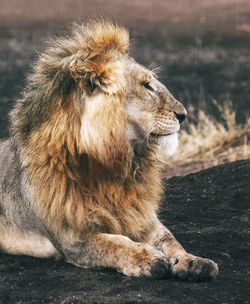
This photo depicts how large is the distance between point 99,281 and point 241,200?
233 cm

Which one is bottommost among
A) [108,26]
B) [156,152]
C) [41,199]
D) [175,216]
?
[175,216]

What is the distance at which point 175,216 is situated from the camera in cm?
561

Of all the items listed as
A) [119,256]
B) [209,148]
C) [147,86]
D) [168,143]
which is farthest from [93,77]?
[209,148]

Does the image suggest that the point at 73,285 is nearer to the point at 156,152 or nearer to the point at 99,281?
the point at 99,281

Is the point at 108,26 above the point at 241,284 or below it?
above

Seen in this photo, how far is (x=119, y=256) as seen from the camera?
12.5 feet

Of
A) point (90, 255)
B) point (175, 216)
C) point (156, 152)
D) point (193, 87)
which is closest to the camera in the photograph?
point (90, 255)

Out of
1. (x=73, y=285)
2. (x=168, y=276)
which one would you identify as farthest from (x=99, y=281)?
(x=168, y=276)

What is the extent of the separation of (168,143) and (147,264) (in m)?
0.91

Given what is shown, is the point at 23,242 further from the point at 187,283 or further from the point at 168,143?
the point at 187,283

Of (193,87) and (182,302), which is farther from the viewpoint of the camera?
(193,87)

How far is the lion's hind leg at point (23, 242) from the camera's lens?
444cm

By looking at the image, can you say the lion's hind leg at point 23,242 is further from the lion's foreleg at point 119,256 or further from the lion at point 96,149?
the lion's foreleg at point 119,256

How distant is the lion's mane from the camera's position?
156 inches
